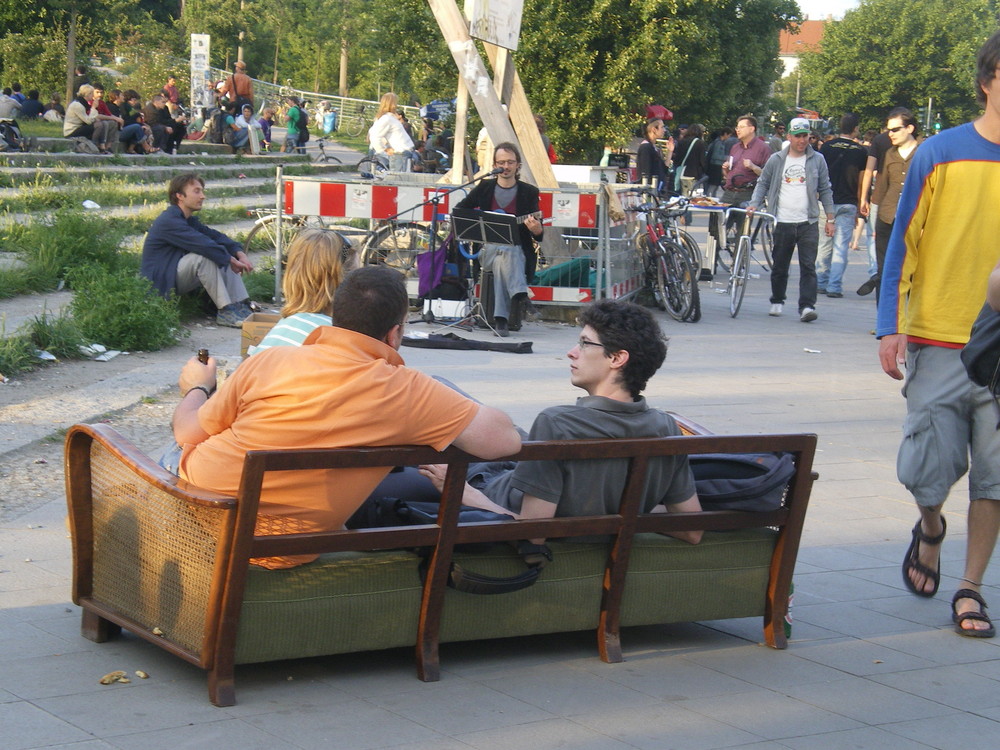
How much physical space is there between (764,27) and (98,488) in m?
37.4

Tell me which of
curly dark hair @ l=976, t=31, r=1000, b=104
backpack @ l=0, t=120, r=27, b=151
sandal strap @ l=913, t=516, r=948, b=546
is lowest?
sandal strap @ l=913, t=516, r=948, b=546

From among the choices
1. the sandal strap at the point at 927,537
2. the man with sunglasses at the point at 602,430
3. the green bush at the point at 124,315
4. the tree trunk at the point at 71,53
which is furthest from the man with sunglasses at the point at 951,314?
the tree trunk at the point at 71,53

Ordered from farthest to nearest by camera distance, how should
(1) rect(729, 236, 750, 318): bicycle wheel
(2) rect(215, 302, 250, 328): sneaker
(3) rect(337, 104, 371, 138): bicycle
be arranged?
(3) rect(337, 104, 371, 138): bicycle < (1) rect(729, 236, 750, 318): bicycle wheel < (2) rect(215, 302, 250, 328): sneaker

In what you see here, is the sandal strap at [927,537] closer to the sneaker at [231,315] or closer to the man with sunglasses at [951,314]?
the man with sunglasses at [951,314]

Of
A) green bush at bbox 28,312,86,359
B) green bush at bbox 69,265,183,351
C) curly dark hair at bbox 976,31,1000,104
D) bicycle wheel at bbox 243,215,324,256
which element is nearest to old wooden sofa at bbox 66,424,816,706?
curly dark hair at bbox 976,31,1000,104

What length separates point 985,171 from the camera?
4754mm

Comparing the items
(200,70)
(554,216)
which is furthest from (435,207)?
(200,70)

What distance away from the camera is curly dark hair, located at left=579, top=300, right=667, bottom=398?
13.6 ft

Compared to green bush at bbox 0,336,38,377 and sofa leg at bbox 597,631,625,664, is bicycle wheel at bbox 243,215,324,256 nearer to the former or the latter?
green bush at bbox 0,336,38,377

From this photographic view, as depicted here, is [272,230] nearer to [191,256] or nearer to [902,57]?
[191,256]

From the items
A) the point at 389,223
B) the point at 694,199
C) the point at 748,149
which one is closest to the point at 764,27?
the point at 748,149

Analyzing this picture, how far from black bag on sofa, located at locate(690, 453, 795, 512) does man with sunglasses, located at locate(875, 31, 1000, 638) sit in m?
0.70

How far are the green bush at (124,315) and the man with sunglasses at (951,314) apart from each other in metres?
6.27

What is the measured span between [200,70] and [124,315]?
86.7 ft
